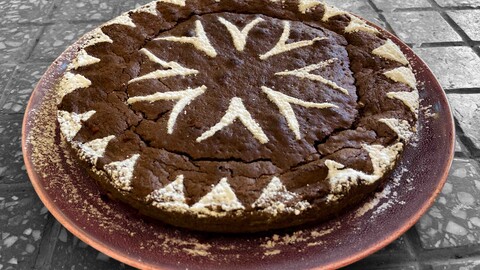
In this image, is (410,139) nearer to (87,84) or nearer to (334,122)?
(334,122)

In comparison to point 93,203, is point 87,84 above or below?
above

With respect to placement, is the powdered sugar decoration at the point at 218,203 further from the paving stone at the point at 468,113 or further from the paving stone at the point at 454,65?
the paving stone at the point at 454,65

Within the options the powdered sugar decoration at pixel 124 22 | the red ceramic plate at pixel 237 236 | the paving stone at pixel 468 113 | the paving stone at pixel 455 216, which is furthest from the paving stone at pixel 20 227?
the paving stone at pixel 468 113

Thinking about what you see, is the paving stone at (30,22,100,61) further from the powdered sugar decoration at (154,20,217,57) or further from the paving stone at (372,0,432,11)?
the paving stone at (372,0,432,11)

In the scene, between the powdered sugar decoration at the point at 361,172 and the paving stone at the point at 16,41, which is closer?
the powdered sugar decoration at the point at 361,172

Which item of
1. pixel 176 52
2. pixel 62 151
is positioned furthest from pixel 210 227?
pixel 176 52

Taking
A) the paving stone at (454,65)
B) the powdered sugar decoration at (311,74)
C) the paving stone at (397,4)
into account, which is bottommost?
the paving stone at (454,65)
